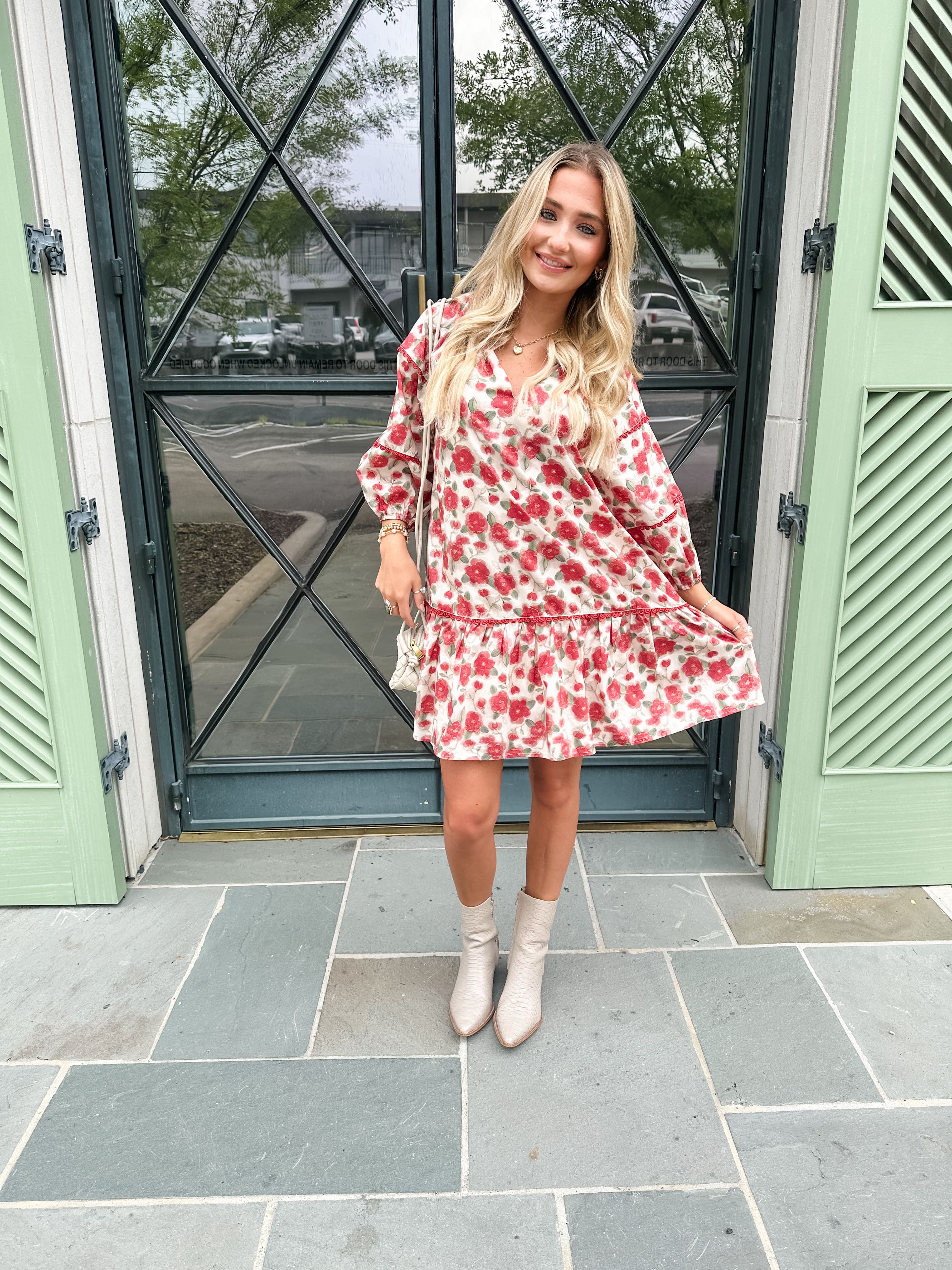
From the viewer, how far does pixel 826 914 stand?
2.36 meters

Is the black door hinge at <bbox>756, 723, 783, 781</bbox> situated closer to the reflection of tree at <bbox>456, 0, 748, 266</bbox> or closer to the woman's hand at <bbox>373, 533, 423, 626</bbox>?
the woman's hand at <bbox>373, 533, 423, 626</bbox>

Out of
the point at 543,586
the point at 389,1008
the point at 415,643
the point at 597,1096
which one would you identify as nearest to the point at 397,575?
the point at 415,643

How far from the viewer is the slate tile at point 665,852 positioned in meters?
2.57

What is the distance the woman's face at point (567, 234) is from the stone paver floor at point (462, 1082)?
1.53 meters

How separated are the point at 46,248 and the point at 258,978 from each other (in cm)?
172

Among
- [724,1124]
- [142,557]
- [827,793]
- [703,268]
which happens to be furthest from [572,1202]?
[703,268]

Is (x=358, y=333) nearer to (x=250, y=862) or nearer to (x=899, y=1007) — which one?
(x=250, y=862)

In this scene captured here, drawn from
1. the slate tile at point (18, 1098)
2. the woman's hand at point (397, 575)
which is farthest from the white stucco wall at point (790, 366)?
the slate tile at point (18, 1098)

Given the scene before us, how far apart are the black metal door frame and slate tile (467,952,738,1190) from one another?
77cm

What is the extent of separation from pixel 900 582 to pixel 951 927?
88 centimetres

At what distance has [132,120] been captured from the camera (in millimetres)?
2297

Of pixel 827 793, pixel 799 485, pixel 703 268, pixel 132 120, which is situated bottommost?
pixel 827 793

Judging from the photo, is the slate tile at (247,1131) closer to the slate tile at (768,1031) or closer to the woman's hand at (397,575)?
the slate tile at (768,1031)

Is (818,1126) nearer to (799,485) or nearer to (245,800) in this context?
(799,485)
